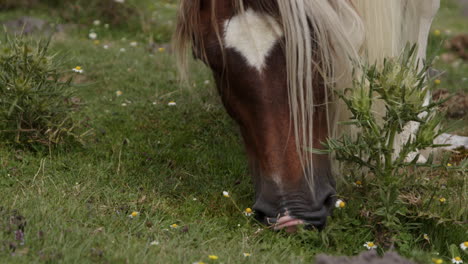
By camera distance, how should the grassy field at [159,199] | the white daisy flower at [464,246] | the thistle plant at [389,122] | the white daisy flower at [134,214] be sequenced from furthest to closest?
the white daisy flower at [134,214] < the white daisy flower at [464,246] < the thistle plant at [389,122] < the grassy field at [159,199]

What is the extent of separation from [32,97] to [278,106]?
5.12ft

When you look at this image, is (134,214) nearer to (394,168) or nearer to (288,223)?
(288,223)

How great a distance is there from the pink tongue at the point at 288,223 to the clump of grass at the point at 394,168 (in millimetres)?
275

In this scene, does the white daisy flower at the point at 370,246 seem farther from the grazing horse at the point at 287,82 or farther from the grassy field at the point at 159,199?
the grazing horse at the point at 287,82

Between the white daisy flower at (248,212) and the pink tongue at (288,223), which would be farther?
the white daisy flower at (248,212)

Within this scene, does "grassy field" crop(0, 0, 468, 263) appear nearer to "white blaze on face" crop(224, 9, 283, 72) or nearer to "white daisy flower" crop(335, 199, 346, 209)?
"white daisy flower" crop(335, 199, 346, 209)

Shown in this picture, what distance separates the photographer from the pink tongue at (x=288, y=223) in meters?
2.89

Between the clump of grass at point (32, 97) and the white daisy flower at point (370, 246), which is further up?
the clump of grass at point (32, 97)

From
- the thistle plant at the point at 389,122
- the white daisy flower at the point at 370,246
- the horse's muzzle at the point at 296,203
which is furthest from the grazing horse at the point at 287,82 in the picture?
the white daisy flower at the point at 370,246

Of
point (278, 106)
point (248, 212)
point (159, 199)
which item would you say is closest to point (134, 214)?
point (159, 199)

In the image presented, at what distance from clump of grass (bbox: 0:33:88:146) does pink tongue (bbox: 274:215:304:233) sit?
1.51 meters

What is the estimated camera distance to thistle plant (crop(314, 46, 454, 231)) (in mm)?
2812

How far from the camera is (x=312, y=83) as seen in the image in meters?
2.95

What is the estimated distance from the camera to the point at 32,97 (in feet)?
12.2
